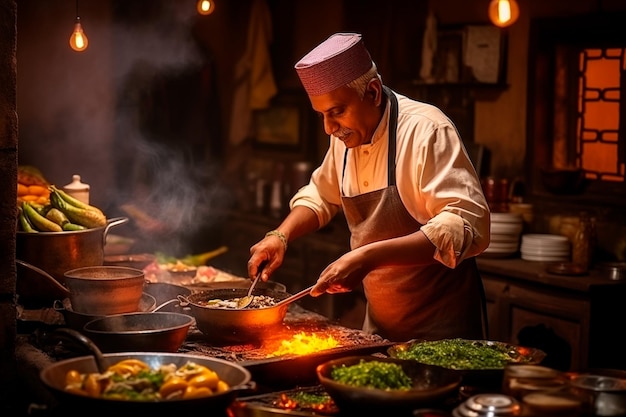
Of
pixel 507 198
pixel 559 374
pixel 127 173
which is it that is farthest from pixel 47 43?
pixel 559 374

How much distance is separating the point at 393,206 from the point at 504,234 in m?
3.17

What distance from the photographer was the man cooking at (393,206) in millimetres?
4223

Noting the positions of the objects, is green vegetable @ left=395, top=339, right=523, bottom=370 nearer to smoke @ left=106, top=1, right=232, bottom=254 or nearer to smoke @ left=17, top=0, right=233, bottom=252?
smoke @ left=17, top=0, right=233, bottom=252

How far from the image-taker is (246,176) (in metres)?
12.1

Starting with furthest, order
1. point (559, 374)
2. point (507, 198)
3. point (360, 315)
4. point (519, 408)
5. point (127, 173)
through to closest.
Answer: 1. point (127, 173)
2. point (360, 315)
3. point (507, 198)
4. point (559, 374)
5. point (519, 408)

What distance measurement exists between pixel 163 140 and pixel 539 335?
6249mm

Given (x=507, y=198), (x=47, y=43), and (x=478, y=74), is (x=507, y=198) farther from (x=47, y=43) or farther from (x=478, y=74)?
(x=47, y=43)

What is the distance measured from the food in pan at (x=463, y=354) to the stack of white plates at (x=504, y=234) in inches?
152

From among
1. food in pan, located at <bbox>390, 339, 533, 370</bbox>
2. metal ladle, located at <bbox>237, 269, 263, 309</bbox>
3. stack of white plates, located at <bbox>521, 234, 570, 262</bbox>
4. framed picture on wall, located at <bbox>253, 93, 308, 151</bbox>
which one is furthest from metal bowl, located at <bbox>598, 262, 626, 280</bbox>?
framed picture on wall, located at <bbox>253, 93, 308, 151</bbox>

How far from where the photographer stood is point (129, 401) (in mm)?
2977

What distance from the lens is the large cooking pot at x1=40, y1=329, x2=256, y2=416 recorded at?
299cm

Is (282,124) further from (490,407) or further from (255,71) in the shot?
(490,407)

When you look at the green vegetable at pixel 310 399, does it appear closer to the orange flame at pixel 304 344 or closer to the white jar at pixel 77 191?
the orange flame at pixel 304 344

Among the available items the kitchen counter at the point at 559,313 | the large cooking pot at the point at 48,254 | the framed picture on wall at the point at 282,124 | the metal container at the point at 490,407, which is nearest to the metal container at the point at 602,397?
the metal container at the point at 490,407
